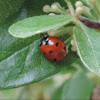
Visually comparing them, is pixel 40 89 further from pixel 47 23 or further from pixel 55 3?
pixel 47 23

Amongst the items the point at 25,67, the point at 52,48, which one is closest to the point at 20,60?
the point at 25,67

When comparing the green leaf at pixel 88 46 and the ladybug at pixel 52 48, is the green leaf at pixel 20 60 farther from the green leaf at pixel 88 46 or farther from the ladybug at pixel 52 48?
the green leaf at pixel 88 46

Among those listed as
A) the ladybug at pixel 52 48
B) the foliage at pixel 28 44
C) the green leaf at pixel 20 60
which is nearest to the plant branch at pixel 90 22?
the foliage at pixel 28 44

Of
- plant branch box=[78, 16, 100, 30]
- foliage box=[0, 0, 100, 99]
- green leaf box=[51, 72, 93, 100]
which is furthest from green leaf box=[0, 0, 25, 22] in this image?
green leaf box=[51, 72, 93, 100]

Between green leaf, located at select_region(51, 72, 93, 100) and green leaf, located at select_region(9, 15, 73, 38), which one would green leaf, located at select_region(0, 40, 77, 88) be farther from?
green leaf, located at select_region(51, 72, 93, 100)

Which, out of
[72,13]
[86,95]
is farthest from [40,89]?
[72,13]

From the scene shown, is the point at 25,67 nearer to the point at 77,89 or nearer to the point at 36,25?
the point at 36,25
